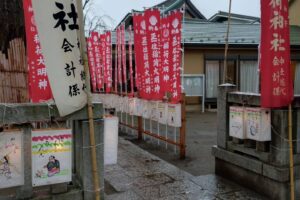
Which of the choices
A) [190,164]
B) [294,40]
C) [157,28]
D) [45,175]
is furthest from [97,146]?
[294,40]

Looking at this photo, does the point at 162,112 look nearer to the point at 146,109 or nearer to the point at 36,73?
the point at 146,109

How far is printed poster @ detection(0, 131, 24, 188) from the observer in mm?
4137

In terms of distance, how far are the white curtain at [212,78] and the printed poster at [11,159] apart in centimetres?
1597

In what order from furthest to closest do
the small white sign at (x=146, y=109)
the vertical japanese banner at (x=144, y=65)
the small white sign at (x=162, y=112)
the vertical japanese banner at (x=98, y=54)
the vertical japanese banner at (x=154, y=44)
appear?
1. the vertical japanese banner at (x=98, y=54)
2. the small white sign at (x=146, y=109)
3. the vertical japanese banner at (x=144, y=65)
4. the vertical japanese banner at (x=154, y=44)
5. the small white sign at (x=162, y=112)

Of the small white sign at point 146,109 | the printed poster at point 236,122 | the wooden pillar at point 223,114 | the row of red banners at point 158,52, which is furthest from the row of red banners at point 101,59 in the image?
the printed poster at point 236,122

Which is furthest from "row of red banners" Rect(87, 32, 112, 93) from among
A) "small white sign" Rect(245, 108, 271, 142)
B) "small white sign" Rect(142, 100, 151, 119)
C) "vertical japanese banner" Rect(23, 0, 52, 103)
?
"small white sign" Rect(245, 108, 271, 142)

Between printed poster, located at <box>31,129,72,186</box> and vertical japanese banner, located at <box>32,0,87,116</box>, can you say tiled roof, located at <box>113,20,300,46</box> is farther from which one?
vertical japanese banner, located at <box>32,0,87,116</box>

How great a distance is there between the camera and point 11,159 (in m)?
4.19

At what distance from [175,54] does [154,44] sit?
749 millimetres

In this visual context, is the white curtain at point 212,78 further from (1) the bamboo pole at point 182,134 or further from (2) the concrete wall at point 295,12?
(1) the bamboo pole at point 182,134

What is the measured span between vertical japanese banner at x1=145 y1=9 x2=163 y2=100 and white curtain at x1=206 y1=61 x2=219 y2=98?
10227 millimetres

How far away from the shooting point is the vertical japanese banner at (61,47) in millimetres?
3705

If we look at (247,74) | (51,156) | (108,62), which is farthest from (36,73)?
(247,74)

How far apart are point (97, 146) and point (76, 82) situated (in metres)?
1.09
